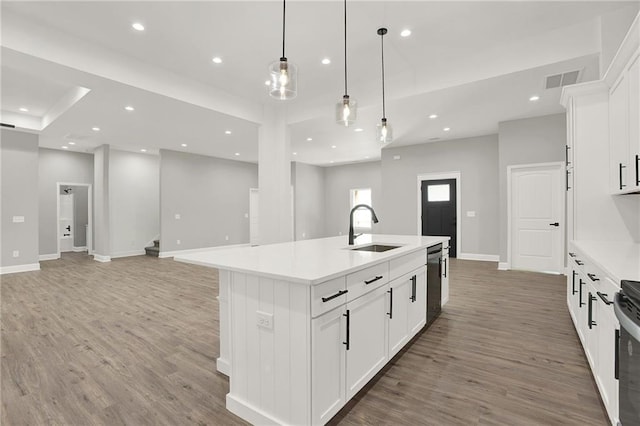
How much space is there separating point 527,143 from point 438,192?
228 cm

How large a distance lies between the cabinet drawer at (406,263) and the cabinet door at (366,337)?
16cm

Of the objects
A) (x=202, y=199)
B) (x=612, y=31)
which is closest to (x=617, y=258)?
A: (x=612, y=31)

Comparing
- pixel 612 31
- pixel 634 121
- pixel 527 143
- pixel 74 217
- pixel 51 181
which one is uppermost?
pixel 612 31

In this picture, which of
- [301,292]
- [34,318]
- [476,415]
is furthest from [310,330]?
[34,318]

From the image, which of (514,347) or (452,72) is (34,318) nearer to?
(514,347)

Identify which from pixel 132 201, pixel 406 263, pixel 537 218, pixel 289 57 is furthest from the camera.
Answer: pixel 132 201

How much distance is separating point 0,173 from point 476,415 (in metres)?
8.84

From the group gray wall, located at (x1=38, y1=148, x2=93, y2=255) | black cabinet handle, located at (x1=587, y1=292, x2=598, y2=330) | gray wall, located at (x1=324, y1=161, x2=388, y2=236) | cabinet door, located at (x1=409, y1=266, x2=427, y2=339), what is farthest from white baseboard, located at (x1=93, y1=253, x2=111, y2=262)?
black cabinet handle, located at (x1=587, y1=292, x2=598, y2=330)

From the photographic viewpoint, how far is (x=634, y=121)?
225 centimetres

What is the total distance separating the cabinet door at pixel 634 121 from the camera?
2159 mm

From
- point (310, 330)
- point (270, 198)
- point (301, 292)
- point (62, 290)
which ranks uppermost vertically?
point (270, 198)

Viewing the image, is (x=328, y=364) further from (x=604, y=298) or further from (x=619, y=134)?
(x=619, y=134)

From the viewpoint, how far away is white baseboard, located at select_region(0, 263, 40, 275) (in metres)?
6.21

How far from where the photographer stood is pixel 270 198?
221 inches
